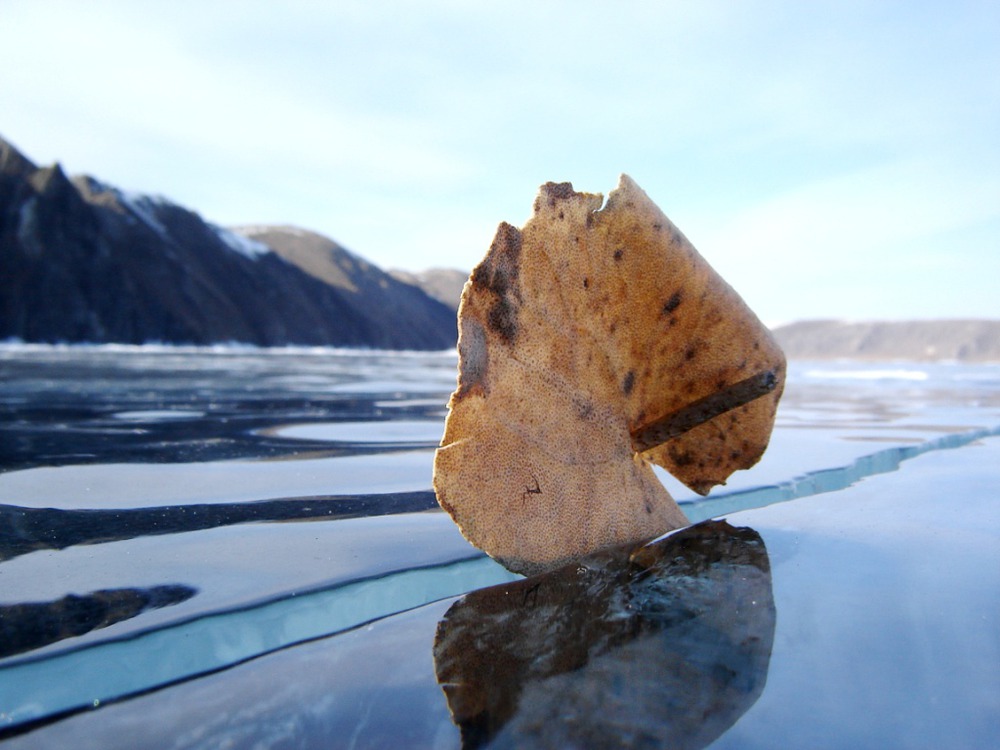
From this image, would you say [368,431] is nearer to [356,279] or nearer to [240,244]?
[240,244]

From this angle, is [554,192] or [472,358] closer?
[472,358]

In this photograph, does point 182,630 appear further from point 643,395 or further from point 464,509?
point 643,395

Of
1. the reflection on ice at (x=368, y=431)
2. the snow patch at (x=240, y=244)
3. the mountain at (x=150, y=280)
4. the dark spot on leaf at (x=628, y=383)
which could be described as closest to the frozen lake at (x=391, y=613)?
the dark spot on leaf at (x=628, y=383)

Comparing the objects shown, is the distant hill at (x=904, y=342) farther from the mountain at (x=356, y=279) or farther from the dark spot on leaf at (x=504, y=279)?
the dark spot on leaf at (x=504, y=279)

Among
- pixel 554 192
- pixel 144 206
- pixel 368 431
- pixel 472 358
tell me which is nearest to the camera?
pixel 472 358

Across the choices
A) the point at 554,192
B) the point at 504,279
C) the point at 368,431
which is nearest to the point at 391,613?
the point at 504,279

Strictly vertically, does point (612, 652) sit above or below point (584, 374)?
below

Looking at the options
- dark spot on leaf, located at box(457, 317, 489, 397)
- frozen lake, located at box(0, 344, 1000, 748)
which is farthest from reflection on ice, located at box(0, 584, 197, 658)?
dark spot on leaf, located at box(457, 317, 489, 397)

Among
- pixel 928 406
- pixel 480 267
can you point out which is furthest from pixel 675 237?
pixel 928 406
